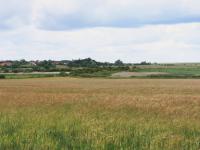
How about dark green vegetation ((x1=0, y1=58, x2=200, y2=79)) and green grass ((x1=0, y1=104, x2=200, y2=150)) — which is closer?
green grass ((x1=0, y1=104, x2=200, y2=150))

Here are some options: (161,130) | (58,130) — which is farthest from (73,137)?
(161,130)

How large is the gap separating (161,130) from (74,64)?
548 feet

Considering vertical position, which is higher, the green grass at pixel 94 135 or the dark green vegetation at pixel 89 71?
the green grass at pixel 94 135

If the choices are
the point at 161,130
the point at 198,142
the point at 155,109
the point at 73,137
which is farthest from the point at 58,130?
the point at 155,109

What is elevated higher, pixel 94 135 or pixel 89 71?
pixel 94 135

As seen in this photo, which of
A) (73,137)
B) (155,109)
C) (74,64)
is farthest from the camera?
(74,64)

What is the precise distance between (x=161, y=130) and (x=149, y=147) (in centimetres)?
208

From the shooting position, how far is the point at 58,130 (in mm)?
9844

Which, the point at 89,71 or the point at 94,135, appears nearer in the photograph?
the point at 94,135

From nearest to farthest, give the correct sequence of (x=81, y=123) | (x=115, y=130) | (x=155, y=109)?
(x=115, y=130)
(x=81, y=123)
(x=155, y=109)

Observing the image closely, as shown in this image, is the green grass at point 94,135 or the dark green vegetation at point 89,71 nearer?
the green grass at point 94,135

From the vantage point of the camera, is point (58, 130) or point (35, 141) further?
point (58, 130)

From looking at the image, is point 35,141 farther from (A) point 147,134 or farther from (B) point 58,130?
(A) point 147,134

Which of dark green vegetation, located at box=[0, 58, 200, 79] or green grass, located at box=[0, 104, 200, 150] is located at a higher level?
green grass, located at box=[0, 104, 200, 150]
